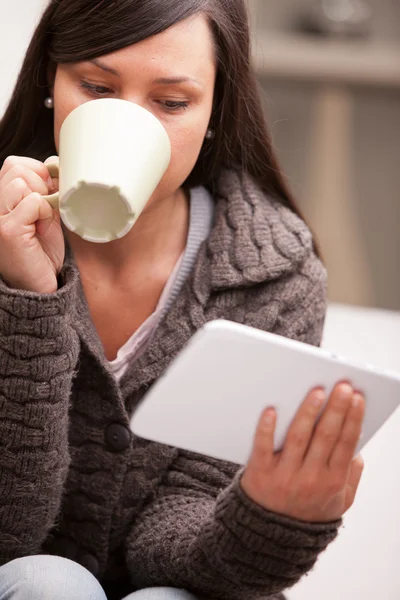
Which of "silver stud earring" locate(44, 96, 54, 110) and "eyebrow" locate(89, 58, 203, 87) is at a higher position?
"eyebrow" locate(89, 58, 203, 87)

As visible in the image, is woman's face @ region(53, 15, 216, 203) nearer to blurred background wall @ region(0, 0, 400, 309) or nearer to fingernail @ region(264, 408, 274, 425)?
fingernail @ region(264, 408, 274, 425)

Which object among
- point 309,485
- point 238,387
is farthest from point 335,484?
point 238,387

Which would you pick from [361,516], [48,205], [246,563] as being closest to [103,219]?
[48,205]

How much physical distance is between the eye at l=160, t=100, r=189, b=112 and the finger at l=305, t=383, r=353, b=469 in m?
0.39

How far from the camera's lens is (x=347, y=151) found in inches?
127

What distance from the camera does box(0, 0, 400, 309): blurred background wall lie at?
315cm

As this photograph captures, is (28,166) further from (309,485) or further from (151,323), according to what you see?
(309,485)

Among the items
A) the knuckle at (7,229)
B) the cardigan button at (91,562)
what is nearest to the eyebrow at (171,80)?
the knuckle at (7,229)

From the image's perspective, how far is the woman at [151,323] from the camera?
1.03 meters

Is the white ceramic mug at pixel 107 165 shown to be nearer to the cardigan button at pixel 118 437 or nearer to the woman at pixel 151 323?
the woman at pixel 151 323

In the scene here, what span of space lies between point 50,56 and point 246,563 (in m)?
0.62

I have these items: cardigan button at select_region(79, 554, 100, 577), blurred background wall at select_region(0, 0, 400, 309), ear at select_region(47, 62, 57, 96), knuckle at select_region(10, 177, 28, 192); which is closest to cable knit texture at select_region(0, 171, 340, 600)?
cardigan button at select_region(79, 554, 100, 577)

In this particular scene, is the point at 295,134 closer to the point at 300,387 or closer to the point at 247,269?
the point at 247,269

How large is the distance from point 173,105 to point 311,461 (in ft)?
1.41
